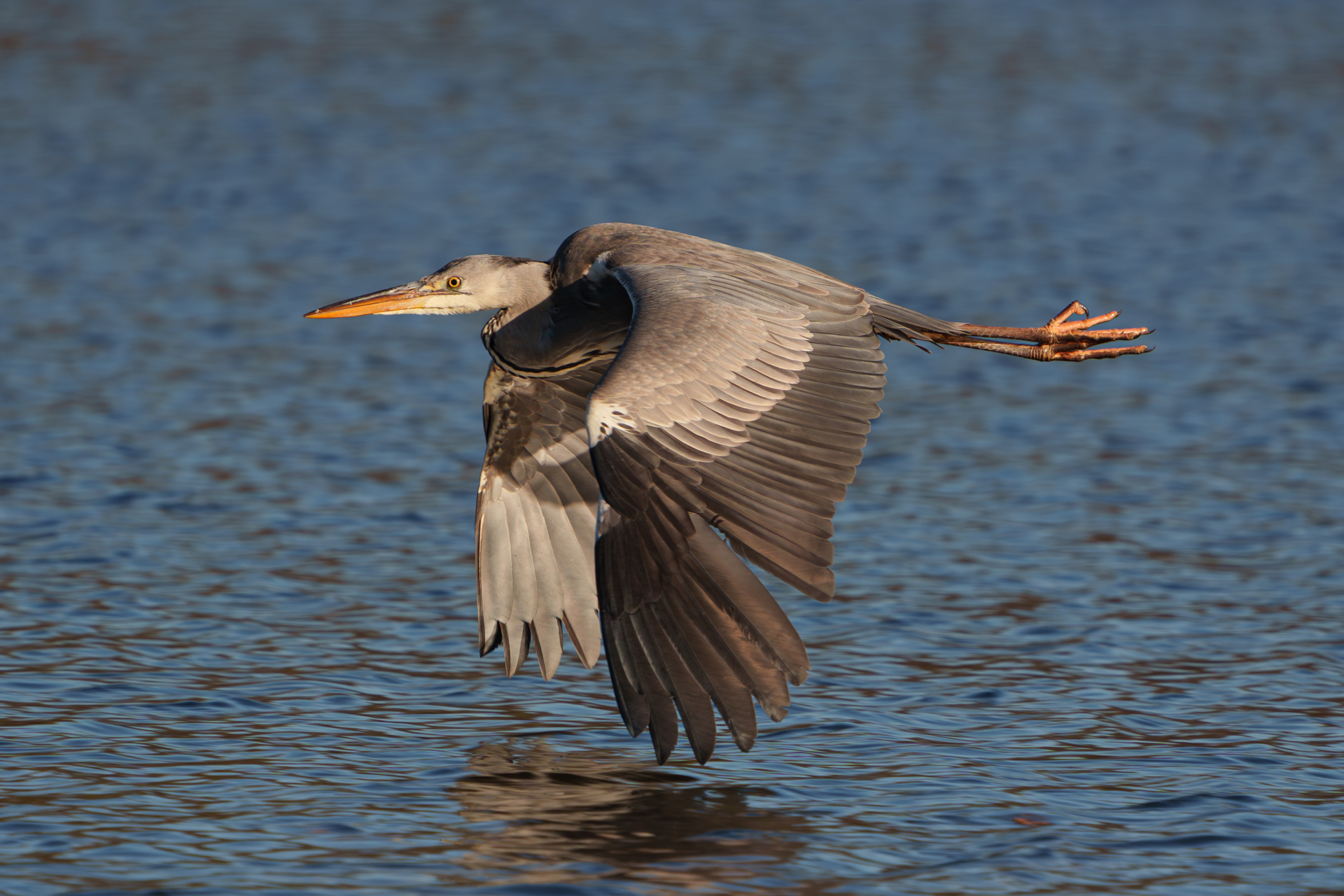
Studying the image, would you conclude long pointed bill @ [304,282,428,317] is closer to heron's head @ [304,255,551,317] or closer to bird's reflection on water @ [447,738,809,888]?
heron's head @ [304,255,551,317]

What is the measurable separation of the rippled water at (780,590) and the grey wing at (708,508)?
1.95 feet

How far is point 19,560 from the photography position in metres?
10.4

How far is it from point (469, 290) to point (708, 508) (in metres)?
2.81

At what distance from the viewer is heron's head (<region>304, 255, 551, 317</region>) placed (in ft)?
30.5

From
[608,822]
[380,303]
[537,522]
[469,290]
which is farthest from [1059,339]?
[608,822]

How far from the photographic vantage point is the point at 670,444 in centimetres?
710

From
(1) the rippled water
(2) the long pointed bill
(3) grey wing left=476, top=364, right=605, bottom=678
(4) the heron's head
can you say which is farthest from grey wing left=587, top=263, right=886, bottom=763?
(2) the long pointed bill

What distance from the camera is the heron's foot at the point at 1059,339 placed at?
897cm

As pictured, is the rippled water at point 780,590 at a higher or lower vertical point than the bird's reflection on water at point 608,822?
higher

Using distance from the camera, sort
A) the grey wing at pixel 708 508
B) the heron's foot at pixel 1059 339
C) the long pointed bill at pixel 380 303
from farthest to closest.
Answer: the long pointed bill at pixel 380 303 < the heron's foot at pixel 1059 339 < the grey wing at pixel 708 508

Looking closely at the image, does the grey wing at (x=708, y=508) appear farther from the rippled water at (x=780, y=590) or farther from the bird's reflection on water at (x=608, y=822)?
the rippled water at (x=780, y=590)

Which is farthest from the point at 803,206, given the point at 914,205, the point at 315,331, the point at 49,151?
the point at 49,151

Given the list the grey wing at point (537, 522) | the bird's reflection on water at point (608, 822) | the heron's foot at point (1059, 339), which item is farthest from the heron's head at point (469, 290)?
the bird's reflection on water at point (608, 822)

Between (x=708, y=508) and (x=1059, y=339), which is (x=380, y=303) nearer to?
(x=708, y=508)
